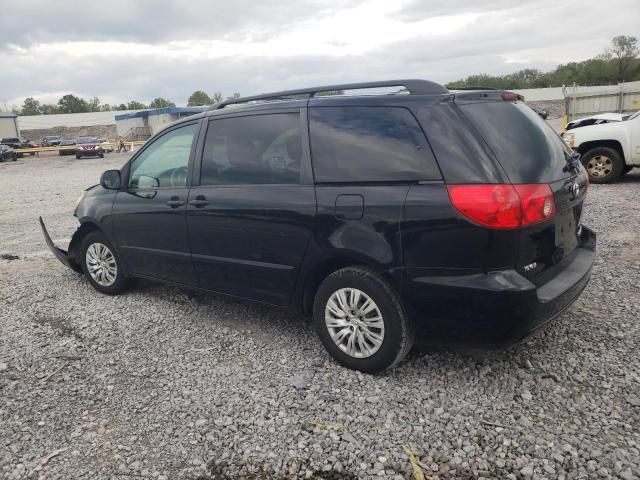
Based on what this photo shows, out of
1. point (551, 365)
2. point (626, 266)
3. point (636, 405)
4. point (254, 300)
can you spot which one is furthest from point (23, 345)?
point (626, 266)

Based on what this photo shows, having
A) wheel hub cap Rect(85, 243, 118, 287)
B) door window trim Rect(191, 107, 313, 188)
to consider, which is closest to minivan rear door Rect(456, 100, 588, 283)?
door window trim Rect(191, 107, 313, 188)

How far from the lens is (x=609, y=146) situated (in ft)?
33.8

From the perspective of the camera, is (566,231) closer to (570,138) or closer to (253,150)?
(253,150)

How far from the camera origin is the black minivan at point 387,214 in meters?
2.89

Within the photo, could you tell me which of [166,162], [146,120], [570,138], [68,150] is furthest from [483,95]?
[146,120]

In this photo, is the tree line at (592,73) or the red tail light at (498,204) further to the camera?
the tree line at (592,73)

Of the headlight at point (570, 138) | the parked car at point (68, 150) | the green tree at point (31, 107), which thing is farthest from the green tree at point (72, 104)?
the headlight at point (570, 138)

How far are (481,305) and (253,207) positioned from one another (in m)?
1.70

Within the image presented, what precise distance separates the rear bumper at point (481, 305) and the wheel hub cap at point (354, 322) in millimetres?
256

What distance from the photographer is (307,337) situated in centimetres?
407

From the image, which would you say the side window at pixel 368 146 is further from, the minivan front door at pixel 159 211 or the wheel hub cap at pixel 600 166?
the wheel hub cap at pixel 600 166

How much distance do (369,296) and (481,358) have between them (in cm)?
96

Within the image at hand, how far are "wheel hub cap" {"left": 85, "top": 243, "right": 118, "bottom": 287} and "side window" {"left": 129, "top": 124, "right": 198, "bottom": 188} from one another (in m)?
0.83

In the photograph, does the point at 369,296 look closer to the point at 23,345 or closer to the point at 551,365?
the point at 551,365
